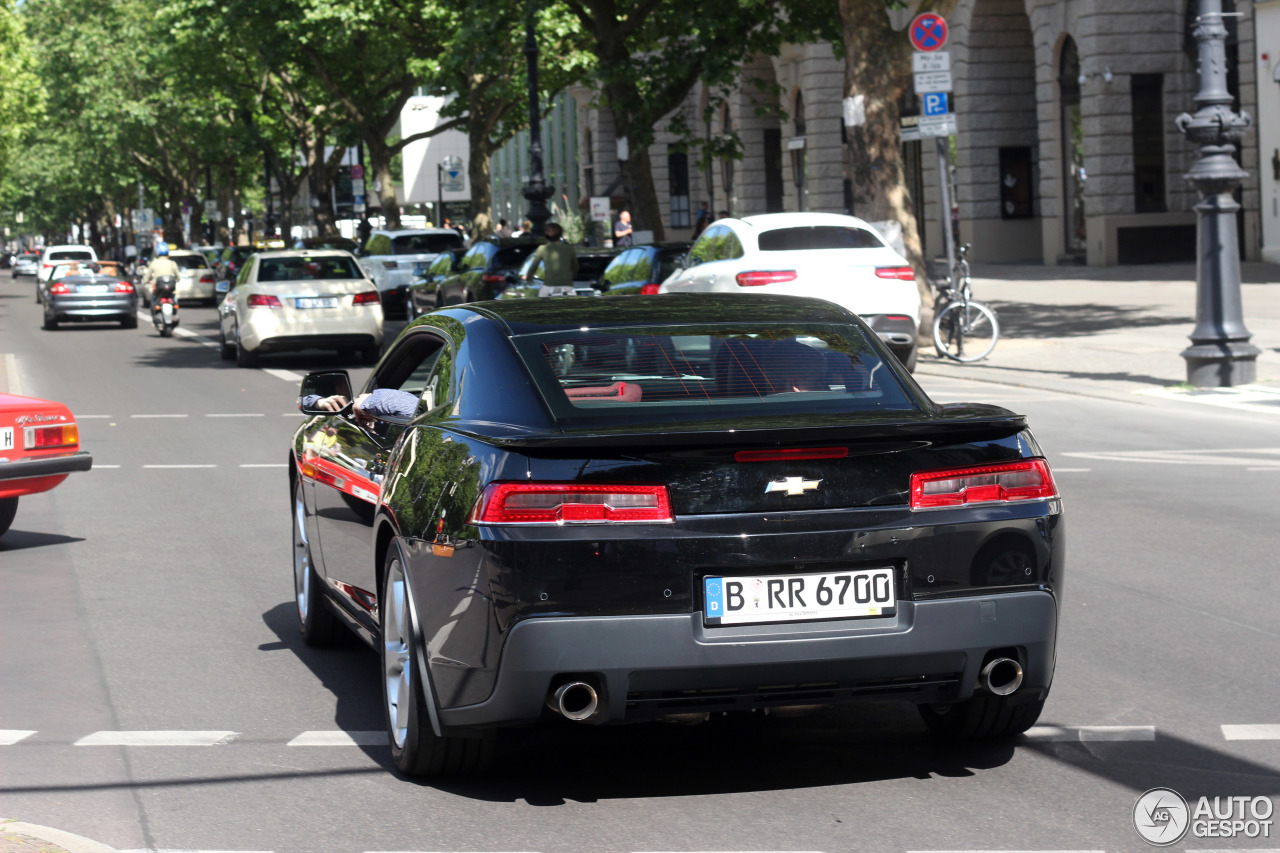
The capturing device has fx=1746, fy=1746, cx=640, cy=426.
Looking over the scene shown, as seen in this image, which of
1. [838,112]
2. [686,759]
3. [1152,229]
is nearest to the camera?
[686,759]

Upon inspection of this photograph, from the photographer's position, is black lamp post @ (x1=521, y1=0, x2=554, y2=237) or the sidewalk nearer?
the sidewalk

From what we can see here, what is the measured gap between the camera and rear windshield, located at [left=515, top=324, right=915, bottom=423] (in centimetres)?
523

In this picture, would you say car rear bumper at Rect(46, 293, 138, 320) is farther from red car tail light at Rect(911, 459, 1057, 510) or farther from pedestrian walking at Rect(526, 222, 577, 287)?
red car tail light at Rect(911, 459, 1057, 510)

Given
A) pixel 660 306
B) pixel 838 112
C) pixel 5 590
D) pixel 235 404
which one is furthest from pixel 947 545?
pixel 838 112

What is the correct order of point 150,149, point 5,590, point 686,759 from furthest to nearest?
point 150,149 < point 5,590 < point 686,759

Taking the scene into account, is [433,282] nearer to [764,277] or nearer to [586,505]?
[764,277]

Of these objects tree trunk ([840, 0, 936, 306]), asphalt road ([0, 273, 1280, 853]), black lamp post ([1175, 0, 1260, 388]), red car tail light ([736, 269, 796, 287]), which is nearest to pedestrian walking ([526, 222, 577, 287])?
tree trunk ([840, 0, 936, 306])

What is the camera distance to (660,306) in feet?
19.1

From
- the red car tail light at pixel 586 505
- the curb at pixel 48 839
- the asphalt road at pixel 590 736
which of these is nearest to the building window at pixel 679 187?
the asphalt road at pixel 590 736

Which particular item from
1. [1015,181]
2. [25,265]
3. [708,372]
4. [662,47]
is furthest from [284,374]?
[25,265]

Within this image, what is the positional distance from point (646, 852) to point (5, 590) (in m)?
5.25

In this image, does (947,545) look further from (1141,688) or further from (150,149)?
(150,149)

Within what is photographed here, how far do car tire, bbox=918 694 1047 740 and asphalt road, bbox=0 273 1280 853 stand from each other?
0.06 metres

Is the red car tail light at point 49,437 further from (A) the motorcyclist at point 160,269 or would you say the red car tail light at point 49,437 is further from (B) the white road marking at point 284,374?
(A) the motorcyclist at point 160,269
